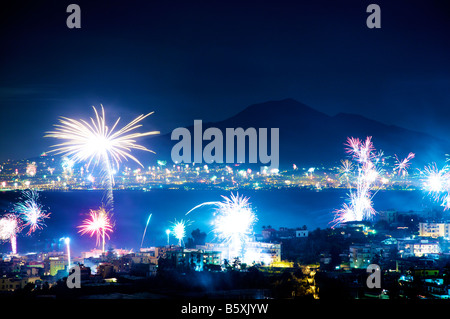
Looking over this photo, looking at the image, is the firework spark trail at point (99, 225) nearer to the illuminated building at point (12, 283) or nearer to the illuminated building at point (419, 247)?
the illuminated building at point (12, 283)

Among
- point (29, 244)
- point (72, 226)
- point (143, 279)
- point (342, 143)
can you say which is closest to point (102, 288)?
point (143, 279)

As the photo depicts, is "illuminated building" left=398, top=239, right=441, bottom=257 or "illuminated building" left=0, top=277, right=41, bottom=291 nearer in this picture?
"illuminated building" left=0, top=277, right=41, bottom=291

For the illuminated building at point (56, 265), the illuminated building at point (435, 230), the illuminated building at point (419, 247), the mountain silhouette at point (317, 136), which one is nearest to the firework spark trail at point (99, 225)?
the illuminated building at point (56, 265)

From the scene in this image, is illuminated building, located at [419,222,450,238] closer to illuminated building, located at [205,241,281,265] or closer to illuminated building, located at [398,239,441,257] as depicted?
illuminated building, located at [398,239,441,257]

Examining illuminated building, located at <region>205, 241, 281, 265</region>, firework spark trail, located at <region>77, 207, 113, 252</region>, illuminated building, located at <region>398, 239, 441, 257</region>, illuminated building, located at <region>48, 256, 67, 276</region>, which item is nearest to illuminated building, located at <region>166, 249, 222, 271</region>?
illuminated building, located at <region>205, 241, 281, 265</region>

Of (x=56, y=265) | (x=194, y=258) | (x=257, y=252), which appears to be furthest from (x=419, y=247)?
(x=56, y=265)
